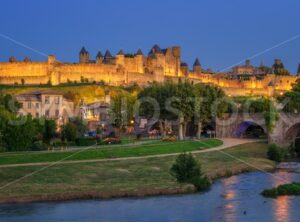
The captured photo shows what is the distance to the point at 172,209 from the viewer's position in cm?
3484

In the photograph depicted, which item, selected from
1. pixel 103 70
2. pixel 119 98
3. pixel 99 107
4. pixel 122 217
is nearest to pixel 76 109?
pixel 99 107

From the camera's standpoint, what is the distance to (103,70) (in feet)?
452

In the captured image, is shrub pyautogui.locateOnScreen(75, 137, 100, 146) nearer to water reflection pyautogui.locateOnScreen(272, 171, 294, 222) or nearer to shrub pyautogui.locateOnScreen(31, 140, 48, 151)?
shrub pyautogui.locateOnScreen(31, 140, 48, 151)

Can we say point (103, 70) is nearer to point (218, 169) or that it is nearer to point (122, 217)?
point (218, 169)

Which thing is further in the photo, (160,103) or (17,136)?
(160,103)

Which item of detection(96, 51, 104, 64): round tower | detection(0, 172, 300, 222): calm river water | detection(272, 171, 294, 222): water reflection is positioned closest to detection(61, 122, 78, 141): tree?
detection(272, 171, 294, 222): water reflection

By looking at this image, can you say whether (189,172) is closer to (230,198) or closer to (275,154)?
(230,198)

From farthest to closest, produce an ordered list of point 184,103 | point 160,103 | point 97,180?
point 160,103
point 184,103
point 97,180

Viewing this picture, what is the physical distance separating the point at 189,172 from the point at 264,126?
116 feet

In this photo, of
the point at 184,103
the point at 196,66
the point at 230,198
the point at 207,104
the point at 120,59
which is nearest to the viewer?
the point at 230,198

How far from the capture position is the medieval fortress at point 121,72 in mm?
135500

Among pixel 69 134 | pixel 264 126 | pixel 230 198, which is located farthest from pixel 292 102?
pixel 230 198

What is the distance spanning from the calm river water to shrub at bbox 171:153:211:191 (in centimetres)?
107

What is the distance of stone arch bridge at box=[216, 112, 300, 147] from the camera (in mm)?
71000
